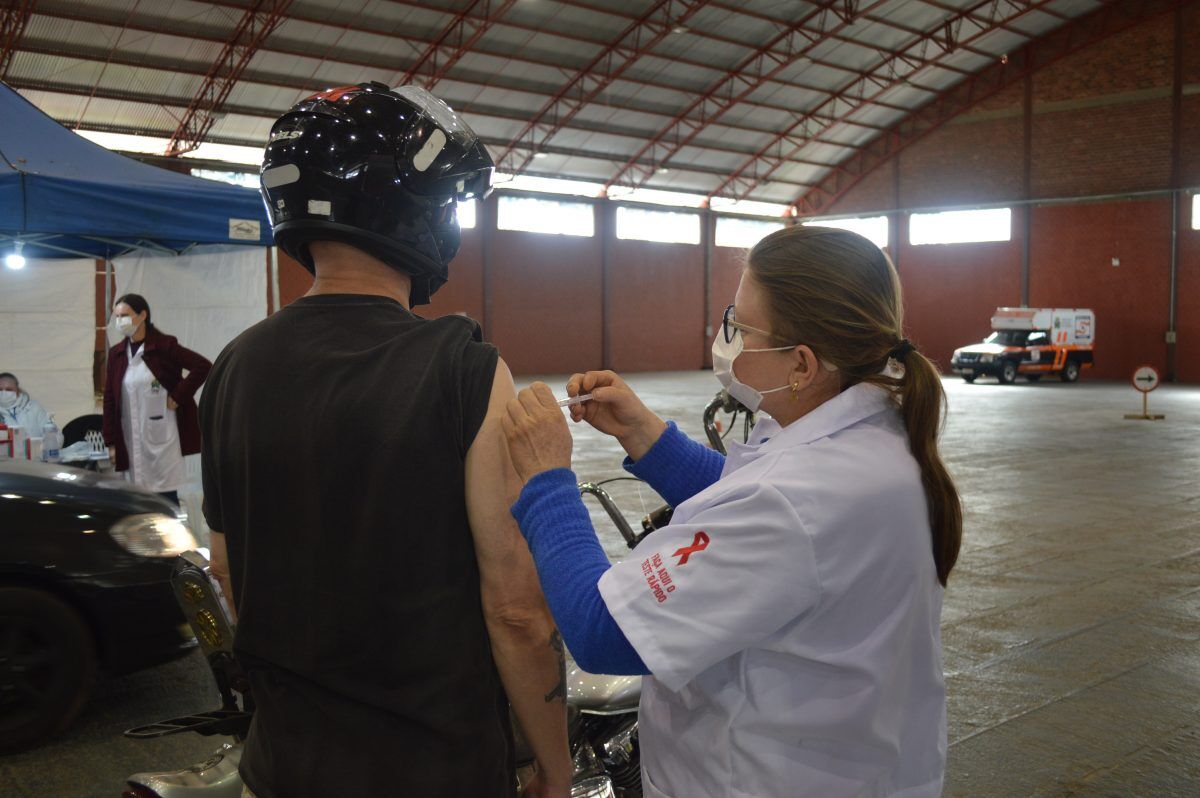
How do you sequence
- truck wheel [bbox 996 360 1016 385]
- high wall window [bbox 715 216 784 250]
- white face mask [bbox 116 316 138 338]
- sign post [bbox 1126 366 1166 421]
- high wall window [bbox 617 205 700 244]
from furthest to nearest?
high wall window [bbox 715 216 784 250]
high wall window [bbox 617 205 700 244]
truck wheel [bbox 996 360 1016 385]
sign post [bbox 1126 366 1166 421]
white face mask [bbox 116 316 138 338]

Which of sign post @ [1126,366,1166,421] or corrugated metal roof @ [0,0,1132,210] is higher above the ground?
corrugated metal roof @ [0,0,1132,210]

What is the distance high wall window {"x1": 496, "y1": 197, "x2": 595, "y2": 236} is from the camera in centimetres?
2834

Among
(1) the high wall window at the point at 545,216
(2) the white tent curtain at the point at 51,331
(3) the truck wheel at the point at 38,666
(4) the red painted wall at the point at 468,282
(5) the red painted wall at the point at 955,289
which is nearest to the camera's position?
(3) the truck wheel at the point at 38,666

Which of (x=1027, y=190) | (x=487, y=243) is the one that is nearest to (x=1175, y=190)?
(x=1027, y=190)

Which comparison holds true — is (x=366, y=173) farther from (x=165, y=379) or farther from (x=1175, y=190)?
(x=1175, y=190)

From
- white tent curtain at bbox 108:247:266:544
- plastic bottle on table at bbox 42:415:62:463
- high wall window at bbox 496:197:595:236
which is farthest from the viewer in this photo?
high wall window at bbox 496:197:595:236

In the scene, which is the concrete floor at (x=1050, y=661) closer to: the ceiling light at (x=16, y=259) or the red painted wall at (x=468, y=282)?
the ceiling light at (x=16, y=259)

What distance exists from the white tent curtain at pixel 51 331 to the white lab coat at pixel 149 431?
3.90 meters

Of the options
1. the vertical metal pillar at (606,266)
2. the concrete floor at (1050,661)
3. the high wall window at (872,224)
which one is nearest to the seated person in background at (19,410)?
the concrete floor at (1050,661)

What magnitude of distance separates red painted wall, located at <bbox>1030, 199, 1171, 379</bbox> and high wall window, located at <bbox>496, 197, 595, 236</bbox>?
43.2 ft

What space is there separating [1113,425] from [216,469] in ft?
54.7

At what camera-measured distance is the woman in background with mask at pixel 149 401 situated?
22.2ft

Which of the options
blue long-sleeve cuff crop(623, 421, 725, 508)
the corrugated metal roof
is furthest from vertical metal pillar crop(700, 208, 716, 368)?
blue long-sleeve cuff crop(623, 421, 725, 508)

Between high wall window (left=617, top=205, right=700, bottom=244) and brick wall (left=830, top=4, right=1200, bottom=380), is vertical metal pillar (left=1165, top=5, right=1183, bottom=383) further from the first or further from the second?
high wall window (left=617, top=205, right=700, bottom=244)
